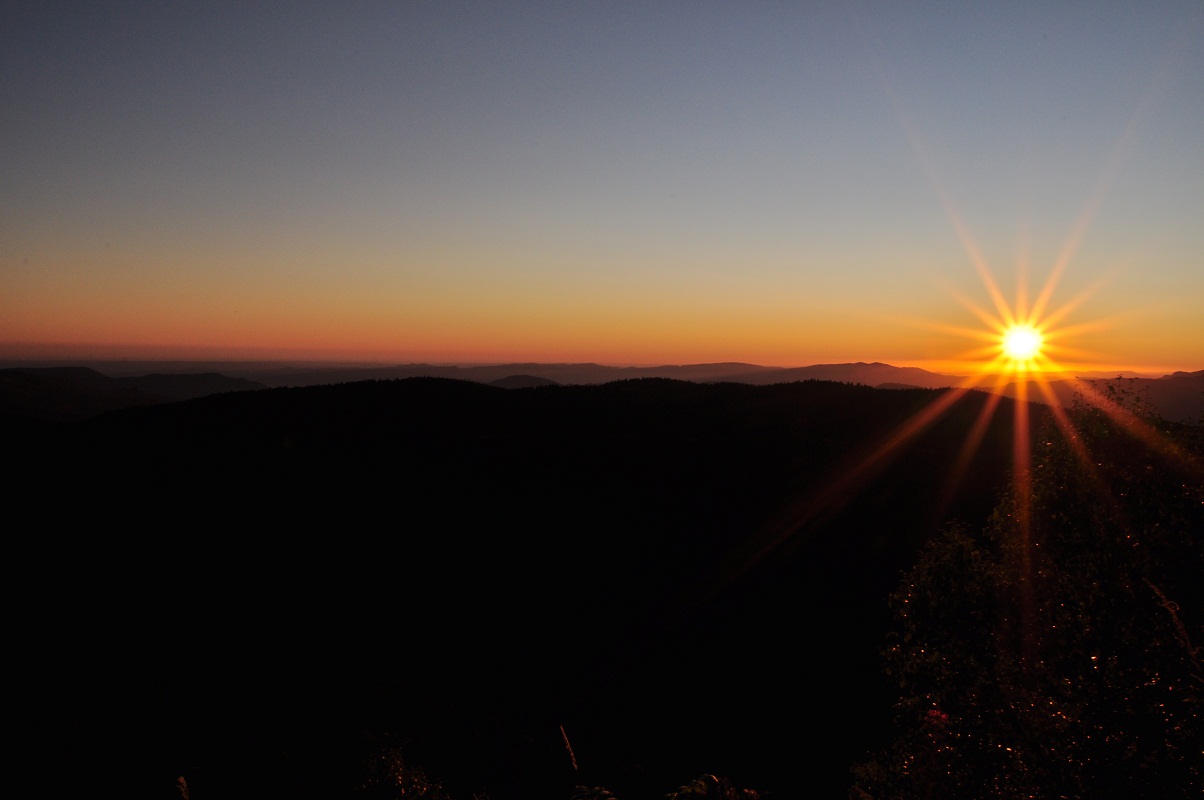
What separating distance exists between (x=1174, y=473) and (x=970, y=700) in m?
6.02

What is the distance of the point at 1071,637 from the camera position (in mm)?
12164

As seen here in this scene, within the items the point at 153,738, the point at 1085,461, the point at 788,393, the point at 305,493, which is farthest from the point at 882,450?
the point at 153,738

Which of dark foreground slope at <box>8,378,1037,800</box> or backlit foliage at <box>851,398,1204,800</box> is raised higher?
backlit foliage at <box>851,398,1204,800</box>

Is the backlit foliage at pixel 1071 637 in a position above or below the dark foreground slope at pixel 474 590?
above

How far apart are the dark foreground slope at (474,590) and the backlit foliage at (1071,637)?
7.21 meters

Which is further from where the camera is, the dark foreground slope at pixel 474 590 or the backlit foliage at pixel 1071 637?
the dark foreground slope at pixel 474 590

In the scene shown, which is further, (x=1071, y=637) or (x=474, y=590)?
(x=474, y=590)

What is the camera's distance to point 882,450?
58.2 metres

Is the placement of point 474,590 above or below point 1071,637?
below

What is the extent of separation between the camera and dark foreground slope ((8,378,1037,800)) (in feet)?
57.3

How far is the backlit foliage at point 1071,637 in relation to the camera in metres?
10.3

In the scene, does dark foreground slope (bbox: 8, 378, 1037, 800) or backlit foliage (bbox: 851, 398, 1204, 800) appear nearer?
backlit foliage (bbox: 851, 398, 1204, 800)

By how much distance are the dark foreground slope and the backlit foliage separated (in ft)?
23.7

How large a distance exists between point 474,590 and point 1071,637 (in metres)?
33.5
